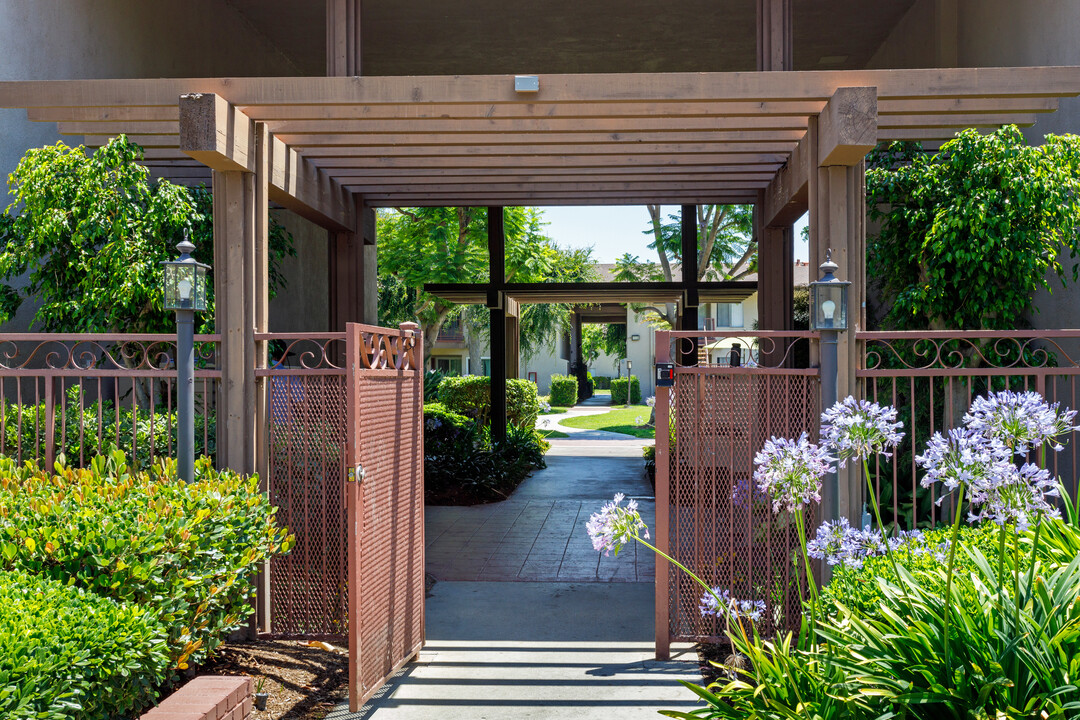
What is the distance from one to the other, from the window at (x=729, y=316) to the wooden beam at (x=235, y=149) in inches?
1214

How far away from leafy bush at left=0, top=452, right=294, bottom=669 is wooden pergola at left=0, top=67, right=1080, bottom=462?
859 millimetres

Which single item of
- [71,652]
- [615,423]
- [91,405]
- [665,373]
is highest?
[665,373]

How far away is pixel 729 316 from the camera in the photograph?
36.8m

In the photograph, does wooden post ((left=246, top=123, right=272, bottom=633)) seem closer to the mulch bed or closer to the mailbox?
the mulch bed

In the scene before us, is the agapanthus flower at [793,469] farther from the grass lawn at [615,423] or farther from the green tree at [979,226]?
the grass lawn at [615,423]

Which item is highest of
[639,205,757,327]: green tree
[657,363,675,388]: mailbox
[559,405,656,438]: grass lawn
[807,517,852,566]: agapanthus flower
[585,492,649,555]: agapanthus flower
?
[639,205,757,327]: green tree

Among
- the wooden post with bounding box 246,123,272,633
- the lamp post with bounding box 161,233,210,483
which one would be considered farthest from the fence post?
the lamp post with bounding box 161,233,210,483

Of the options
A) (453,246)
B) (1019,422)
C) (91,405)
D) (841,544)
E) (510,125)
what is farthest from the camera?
(453,246)

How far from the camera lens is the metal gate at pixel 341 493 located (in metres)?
4.52

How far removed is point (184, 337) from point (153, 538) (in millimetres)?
1413

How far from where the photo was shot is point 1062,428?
2.77 m

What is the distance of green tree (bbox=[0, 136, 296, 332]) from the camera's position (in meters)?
6.83

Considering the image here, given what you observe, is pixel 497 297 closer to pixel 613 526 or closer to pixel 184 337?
pixel 184 337

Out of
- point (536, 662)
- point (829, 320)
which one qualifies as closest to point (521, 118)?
point (829, 320)
